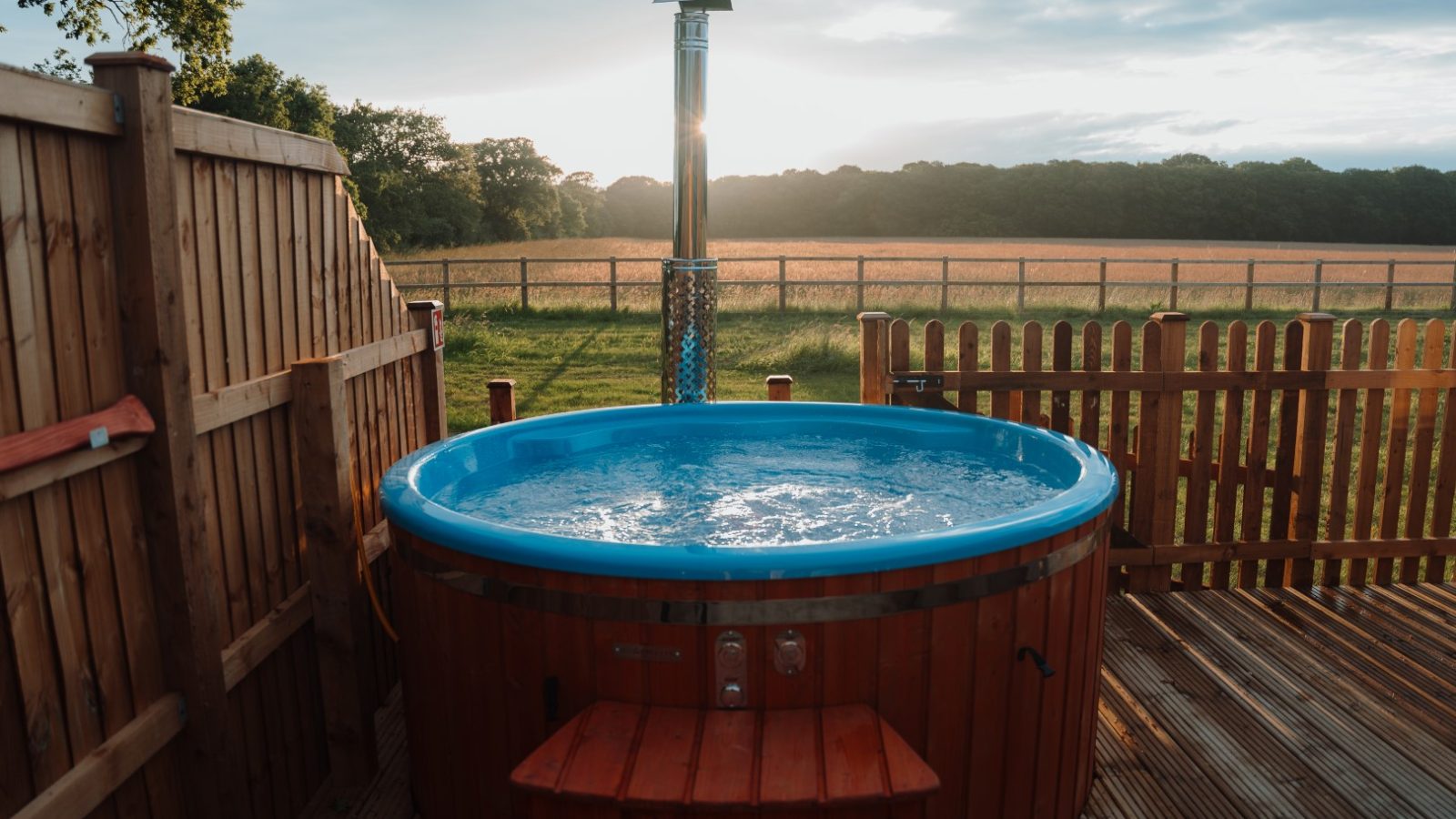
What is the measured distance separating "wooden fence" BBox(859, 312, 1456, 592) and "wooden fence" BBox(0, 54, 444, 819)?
2.55 metres

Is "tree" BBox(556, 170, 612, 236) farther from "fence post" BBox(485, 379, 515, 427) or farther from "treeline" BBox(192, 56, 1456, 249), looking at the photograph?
"fence post" BBox(485, 379, 515, 427)

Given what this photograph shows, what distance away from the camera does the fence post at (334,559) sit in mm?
2975

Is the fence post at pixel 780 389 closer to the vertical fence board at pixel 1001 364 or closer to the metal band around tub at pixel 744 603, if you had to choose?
the vertical fence board at pixel 1001 364

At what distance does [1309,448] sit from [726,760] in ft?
12.1

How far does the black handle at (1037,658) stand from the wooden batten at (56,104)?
2.46m

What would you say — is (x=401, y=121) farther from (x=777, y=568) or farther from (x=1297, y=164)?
(x=777, y=568)

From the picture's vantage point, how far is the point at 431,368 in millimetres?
4316

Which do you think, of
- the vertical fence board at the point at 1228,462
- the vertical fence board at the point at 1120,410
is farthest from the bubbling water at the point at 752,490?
the vertical fence board at the point at 1228,462

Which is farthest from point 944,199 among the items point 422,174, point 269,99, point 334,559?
point 334,559

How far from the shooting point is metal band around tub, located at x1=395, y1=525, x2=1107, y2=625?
90.7 inches

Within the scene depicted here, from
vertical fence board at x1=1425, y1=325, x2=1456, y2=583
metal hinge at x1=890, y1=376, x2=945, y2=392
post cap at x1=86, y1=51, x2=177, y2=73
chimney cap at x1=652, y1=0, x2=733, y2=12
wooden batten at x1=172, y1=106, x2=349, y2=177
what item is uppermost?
chimney cap at x1=652, y1=0, x2=733, y2=12

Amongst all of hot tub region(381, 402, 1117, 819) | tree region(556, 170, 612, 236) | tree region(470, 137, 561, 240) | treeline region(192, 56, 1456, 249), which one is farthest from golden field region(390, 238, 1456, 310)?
tree region(556, 170, 612, 236)

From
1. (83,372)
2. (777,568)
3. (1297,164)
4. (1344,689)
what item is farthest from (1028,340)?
(1297,164)

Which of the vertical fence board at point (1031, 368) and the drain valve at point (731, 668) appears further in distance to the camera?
the vertical fence board at point (1031, 368)
